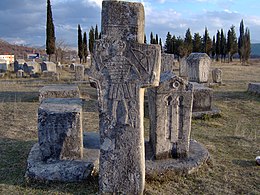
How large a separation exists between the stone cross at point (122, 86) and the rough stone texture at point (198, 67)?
12.2m

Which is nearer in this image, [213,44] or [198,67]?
[198,67]

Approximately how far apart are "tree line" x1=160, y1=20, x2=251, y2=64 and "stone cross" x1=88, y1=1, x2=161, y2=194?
3596 cm

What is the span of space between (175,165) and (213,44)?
160ft

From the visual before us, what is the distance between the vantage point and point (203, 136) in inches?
304

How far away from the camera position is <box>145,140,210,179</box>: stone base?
5.08 metres

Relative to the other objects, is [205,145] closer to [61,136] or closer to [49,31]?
[61,136]

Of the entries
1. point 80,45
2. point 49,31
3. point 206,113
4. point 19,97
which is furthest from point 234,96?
point 80,45

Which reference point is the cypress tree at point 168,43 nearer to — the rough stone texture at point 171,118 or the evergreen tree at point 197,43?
the evergreen tree at point 197,43

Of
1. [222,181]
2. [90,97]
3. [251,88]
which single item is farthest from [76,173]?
[251,88]

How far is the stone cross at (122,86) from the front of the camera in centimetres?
411

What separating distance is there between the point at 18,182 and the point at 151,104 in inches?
104

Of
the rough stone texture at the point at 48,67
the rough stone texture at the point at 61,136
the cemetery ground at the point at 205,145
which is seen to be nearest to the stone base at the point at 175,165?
the cemetery ground at the point at 205,145

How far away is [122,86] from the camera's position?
4215 mm

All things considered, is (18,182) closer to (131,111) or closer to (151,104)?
(131,111)
